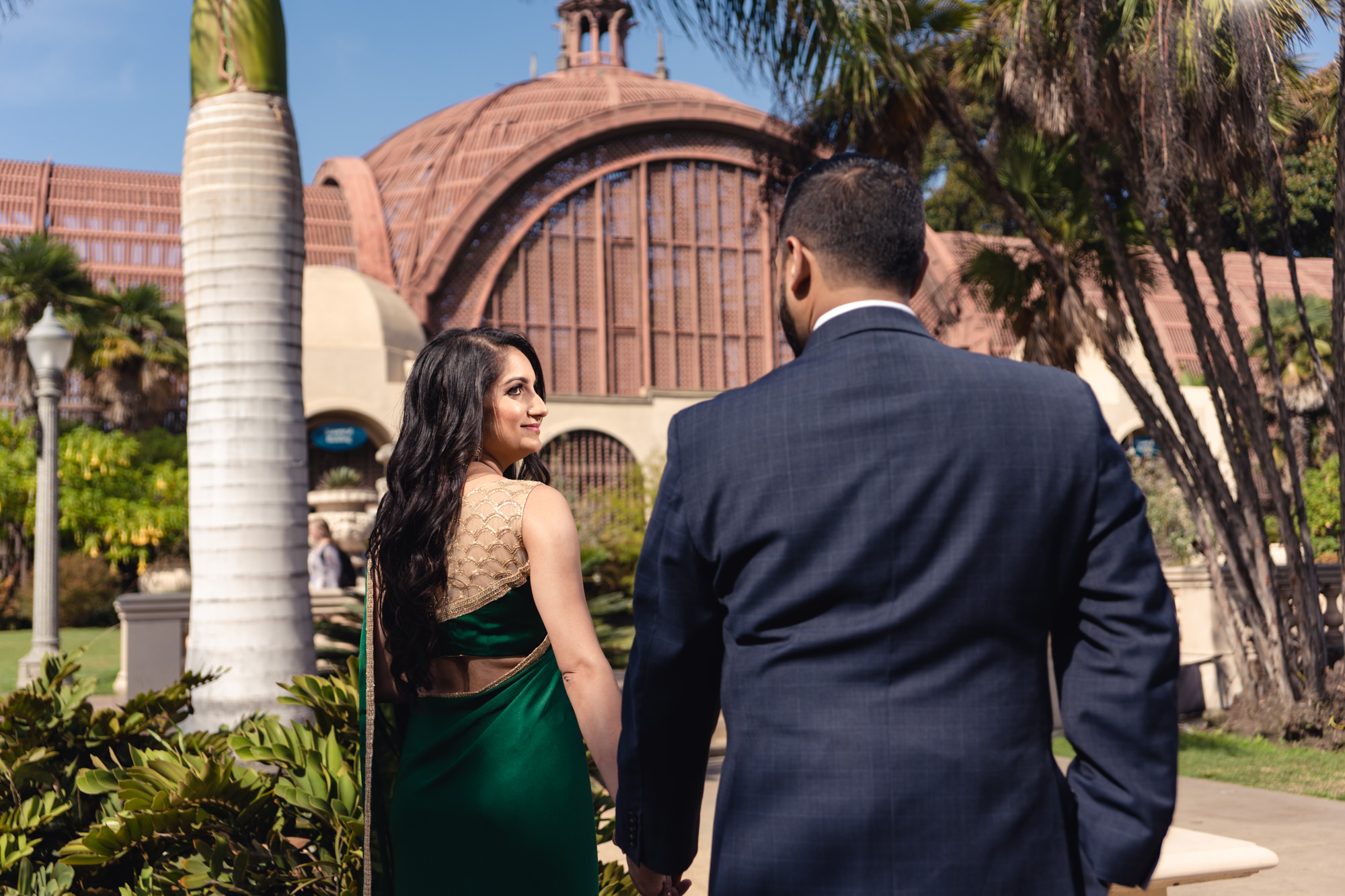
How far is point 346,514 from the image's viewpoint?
16.7m

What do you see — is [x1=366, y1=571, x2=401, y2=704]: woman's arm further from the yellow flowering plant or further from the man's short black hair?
the yellow flowering plant

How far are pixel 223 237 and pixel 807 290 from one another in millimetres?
4082

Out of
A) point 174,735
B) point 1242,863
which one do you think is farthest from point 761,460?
point 174,735

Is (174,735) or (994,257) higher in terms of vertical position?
(994,257)

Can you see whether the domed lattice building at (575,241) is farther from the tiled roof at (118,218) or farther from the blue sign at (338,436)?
the blue sign at (338,436)

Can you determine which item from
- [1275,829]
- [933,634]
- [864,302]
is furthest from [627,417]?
[933,634]

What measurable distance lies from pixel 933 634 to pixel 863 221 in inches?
24.2

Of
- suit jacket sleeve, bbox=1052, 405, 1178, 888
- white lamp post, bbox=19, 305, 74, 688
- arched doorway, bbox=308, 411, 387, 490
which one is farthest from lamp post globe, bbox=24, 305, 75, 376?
arched doorway, bbox=308, 411, 387, 490

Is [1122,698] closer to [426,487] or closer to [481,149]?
[426,487]

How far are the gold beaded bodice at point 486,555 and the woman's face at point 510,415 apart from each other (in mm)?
176

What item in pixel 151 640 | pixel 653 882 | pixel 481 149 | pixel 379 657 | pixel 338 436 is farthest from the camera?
pixel 481 149

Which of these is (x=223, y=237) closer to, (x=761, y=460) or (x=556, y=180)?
(x=761, y=460)

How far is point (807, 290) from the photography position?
5.90ft

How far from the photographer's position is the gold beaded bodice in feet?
7.59
